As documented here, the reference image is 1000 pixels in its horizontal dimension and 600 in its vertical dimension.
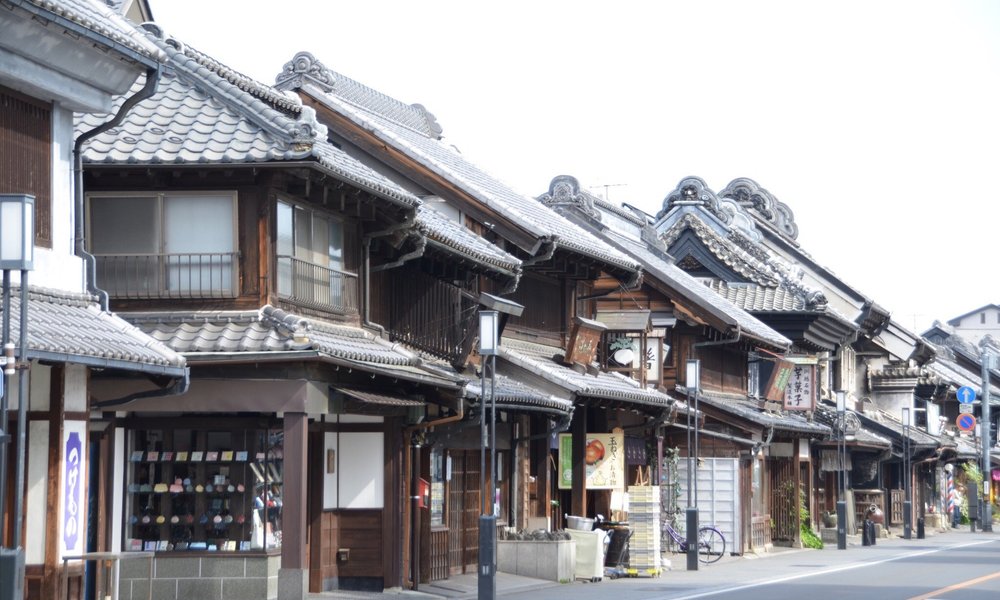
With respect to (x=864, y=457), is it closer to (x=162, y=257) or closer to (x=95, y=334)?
(x=162, y=257)

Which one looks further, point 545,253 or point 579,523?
point 545,253

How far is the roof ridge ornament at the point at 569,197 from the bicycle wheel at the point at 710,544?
929cm

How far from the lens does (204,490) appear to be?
21453 mm

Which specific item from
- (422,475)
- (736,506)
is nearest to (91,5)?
(422,475)

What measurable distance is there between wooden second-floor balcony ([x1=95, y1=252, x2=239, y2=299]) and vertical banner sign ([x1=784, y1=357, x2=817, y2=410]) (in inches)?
1130

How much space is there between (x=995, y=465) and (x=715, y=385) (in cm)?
3732

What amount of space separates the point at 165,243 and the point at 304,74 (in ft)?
35.5

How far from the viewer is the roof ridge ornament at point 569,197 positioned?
40.6m

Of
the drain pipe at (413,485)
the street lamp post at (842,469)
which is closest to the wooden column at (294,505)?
the drain pipe at (413,485)

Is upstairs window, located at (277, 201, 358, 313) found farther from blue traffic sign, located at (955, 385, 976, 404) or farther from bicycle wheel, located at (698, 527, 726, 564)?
blue traffic sign, located at (955, 385, 976, 404)

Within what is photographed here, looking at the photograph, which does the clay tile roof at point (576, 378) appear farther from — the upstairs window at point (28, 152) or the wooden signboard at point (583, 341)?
the upstairs window at point (28, 152)

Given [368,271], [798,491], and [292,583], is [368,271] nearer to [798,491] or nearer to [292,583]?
[292,583]

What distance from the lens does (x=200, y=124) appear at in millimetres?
21406

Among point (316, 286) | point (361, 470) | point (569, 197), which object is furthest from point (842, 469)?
point (316, 286)
